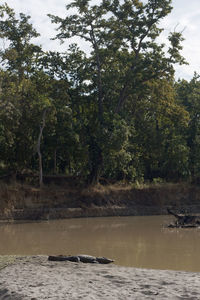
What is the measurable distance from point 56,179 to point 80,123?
454cm

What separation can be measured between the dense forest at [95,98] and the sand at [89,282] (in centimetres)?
1865

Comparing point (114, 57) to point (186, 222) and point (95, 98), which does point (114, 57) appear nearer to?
point (95, 98)

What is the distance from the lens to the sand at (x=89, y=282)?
8.77m

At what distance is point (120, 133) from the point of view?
→ 3056 cm

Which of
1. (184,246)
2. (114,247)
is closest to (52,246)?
(114,247)

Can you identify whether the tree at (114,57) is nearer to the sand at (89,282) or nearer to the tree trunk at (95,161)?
the tree trunk at (95,161)

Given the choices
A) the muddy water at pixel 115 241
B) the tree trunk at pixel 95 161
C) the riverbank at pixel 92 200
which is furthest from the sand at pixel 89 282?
the tree trunk at pixel 95 161

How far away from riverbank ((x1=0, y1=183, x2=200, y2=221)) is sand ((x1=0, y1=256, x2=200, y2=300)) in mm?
16747

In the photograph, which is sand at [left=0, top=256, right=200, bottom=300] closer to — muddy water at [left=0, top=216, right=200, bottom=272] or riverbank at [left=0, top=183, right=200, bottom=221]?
muddy water at [left=0, top=216, right=200, bottom=272]

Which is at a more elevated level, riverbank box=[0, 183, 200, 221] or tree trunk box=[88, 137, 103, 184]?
tree trunk box=[88, 137, 103, 184]

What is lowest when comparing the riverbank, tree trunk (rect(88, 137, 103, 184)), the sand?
the sand

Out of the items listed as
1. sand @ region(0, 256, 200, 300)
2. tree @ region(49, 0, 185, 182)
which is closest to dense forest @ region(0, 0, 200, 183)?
tree @ region(49, 0, 185, 182)

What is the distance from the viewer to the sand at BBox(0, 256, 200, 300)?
8773 millimetres

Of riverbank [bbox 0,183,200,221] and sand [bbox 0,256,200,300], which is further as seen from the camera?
riverbank [bbox 0,183,200,221]
